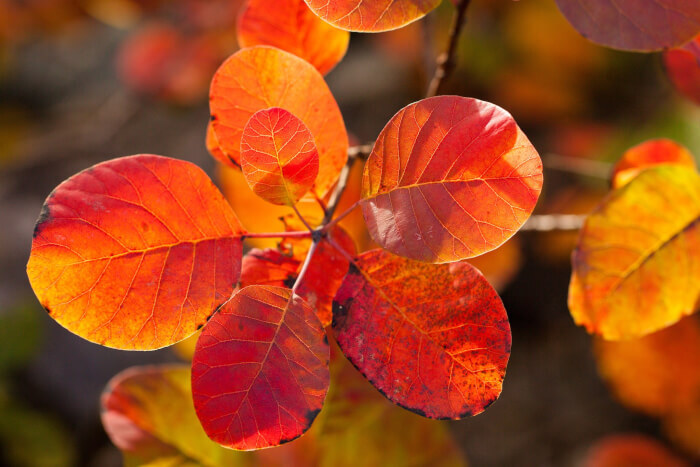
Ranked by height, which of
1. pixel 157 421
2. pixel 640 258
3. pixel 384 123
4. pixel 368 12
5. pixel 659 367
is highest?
pixel 368 12

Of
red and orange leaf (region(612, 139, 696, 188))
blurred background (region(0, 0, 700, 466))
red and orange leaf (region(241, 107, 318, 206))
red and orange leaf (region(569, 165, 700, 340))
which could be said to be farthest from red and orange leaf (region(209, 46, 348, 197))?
blurred background (region(0, 0, 700, 466))

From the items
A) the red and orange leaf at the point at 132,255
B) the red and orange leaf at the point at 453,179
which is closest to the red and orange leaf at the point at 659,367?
the red and orange leaf at the point at 453,179

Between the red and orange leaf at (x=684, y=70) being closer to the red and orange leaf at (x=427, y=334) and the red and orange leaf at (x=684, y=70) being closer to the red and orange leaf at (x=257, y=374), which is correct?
the red and orange leaf at (x=427, y=334)

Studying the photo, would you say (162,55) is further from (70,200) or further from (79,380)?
(70,200)

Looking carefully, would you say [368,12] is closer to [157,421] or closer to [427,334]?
[427,334]

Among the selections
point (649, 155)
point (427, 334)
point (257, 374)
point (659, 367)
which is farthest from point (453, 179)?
point (659, 367)
